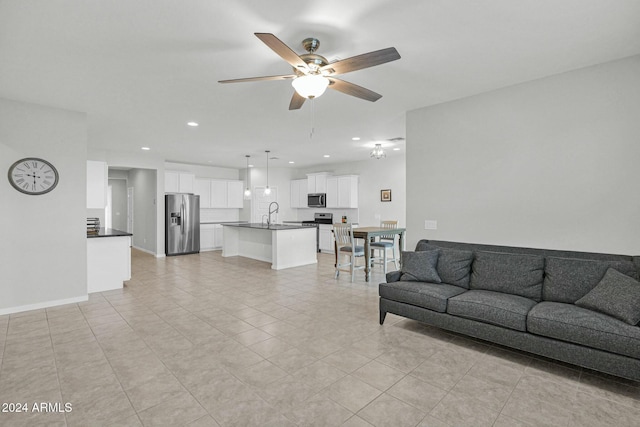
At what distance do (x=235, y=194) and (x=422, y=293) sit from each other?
805 centimetres

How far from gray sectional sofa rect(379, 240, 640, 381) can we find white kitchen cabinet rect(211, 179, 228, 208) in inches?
290

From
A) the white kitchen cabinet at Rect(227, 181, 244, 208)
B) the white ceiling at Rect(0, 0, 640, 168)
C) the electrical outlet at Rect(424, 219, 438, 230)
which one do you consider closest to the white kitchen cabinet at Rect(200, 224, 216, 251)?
the white kitchen cabinet at Rect(227, 181, 244, 208)

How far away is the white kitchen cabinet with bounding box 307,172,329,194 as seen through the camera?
9.35m

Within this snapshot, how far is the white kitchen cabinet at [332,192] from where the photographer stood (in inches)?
356

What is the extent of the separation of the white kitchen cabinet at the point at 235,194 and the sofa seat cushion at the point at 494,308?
8237 mm

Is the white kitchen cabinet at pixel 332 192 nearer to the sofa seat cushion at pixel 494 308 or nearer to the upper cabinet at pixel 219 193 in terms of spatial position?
the upper cabinet at pixel 219 193

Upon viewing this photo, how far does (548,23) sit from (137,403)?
398cm

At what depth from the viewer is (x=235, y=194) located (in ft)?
33.2

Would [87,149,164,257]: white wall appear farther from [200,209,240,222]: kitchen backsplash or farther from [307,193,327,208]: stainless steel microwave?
[307,193,327,208]: stainless steel microwave

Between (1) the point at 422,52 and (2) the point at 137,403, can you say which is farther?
(1) the point at 422,52

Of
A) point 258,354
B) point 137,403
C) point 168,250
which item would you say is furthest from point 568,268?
point 168,250

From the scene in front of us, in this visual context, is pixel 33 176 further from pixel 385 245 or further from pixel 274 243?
pixel 385 245

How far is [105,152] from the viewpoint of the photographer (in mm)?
7004

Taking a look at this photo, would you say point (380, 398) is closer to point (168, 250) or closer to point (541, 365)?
point (541, 365)
